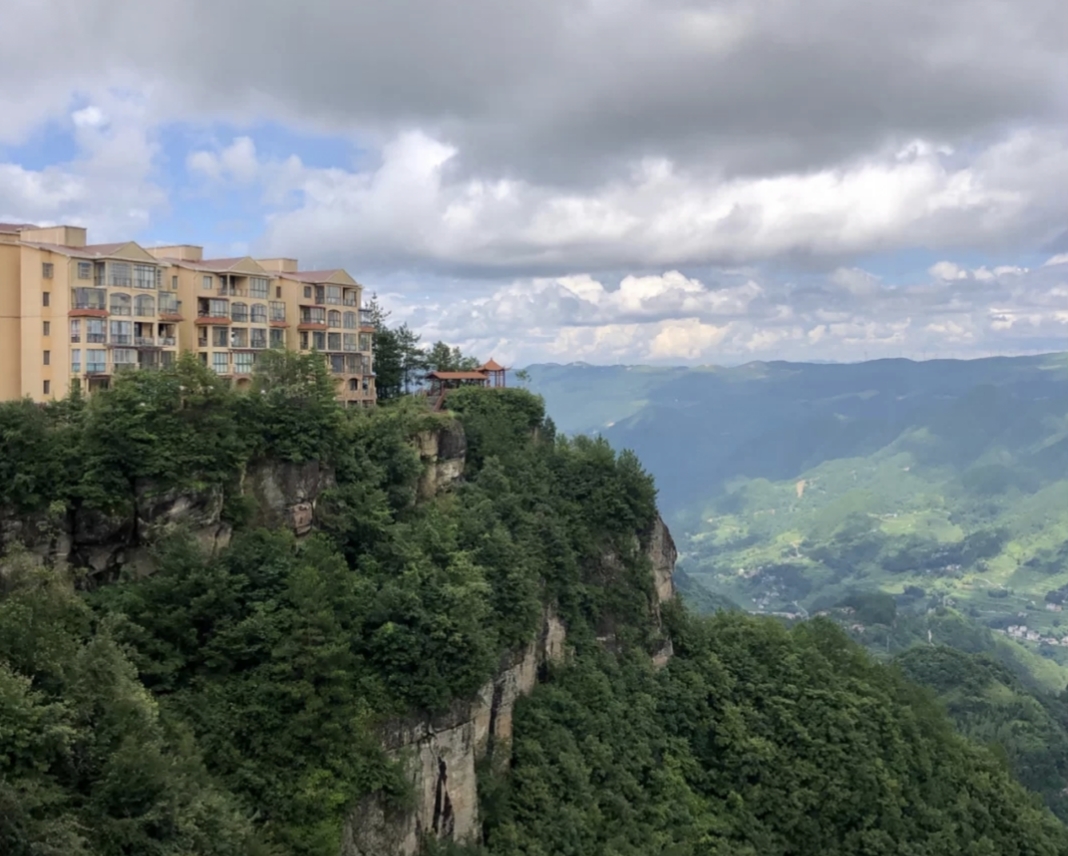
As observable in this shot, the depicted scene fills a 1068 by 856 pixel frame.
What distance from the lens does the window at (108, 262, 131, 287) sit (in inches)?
1426

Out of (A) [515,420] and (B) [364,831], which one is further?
(A) [515,420]

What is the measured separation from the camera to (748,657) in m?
44.9

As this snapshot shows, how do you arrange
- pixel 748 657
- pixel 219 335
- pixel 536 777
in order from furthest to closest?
pixel 748 657 < pixel 219 335 < pixel 536 777

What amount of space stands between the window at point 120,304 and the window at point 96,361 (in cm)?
169

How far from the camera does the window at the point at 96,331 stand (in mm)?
35562

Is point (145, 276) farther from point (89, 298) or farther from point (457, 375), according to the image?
point (457, 375)

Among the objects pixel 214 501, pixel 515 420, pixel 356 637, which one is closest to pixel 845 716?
pixel 515 420

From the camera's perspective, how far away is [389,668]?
Result: 28.0 m

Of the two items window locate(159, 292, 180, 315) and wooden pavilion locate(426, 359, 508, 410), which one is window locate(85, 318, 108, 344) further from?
wooden pavilion locate(426, 359, 508, 410)

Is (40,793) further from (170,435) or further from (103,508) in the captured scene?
(170,435)

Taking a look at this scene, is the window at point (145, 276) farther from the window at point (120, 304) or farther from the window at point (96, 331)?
the window at point (96, 331)

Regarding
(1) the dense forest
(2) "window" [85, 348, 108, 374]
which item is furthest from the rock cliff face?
(2) "window" [85, 348, 108, 374]

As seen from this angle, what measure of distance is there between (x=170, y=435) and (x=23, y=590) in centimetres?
735

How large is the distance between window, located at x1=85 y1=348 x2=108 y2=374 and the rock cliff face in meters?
19.2
